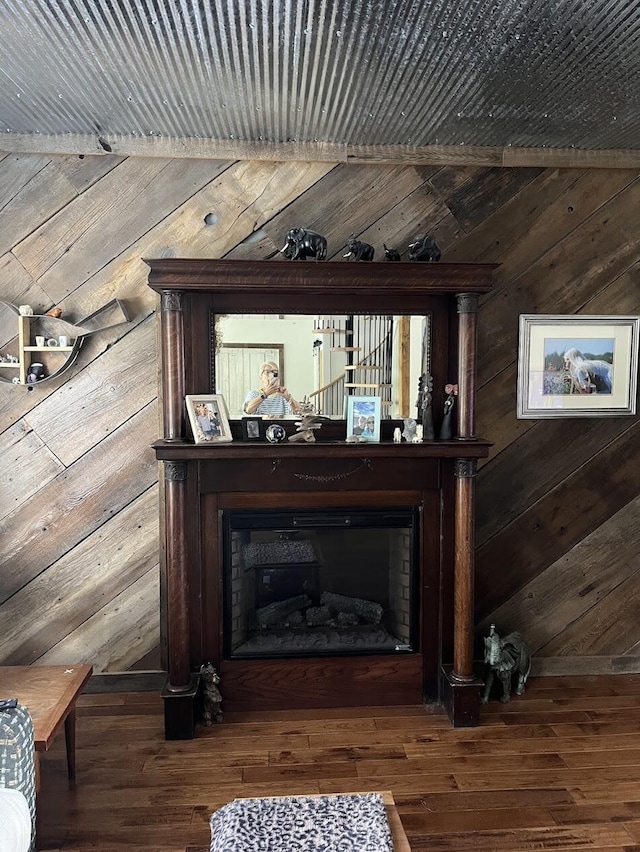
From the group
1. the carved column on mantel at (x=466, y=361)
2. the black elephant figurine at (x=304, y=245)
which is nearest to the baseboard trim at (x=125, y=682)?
the carved column on mantel at (x=466, y=361)

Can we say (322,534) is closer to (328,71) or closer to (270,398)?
(270,398)

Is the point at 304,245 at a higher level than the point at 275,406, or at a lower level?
higher

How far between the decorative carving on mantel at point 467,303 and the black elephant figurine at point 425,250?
7.8 inches

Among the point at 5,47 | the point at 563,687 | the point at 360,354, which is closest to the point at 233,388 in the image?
the point at 360,354

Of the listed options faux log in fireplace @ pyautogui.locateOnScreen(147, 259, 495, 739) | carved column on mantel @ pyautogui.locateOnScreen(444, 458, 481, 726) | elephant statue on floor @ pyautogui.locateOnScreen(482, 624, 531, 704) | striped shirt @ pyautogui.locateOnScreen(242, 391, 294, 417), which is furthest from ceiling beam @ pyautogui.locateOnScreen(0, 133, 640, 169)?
elephant statue on floor @ pyautogui.locateOnScreen(482, 624, 531, 704)

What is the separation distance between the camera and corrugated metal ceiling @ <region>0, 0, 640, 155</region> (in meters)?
1.89

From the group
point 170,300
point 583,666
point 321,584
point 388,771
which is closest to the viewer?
point 388,771

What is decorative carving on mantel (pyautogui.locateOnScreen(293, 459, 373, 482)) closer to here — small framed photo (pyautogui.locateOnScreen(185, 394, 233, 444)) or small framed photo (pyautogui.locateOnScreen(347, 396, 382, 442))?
small framed photo (pyautogui.locateOnScreen(347, 396, 382, 442))

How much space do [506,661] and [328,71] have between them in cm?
254

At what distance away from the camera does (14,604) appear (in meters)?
2.89

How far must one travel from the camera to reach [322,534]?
2.81 meters

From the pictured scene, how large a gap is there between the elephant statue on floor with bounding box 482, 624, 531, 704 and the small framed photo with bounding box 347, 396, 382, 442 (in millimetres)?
1062

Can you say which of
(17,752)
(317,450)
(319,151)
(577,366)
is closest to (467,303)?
(577,366)

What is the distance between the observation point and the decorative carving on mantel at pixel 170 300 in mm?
2520
